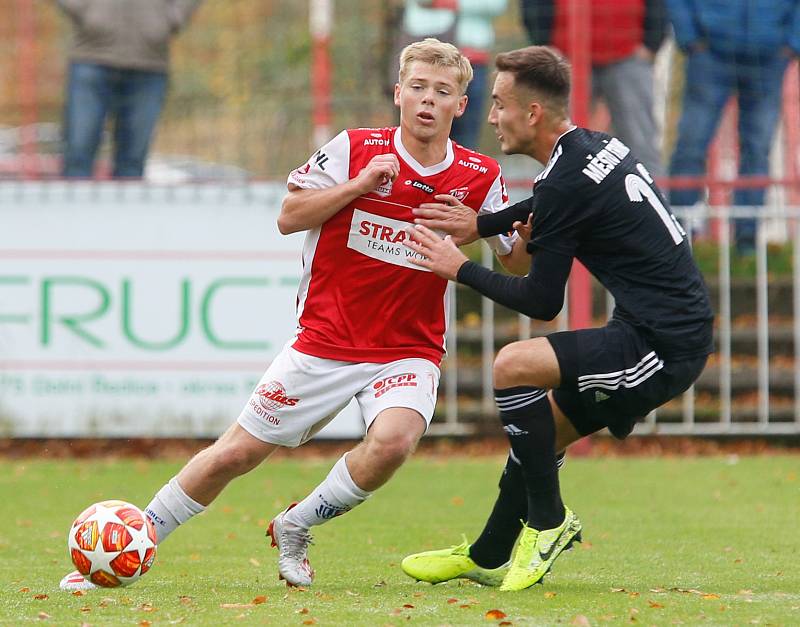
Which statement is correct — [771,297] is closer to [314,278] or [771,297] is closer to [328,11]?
[328,11]

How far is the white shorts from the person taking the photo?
5.97 m

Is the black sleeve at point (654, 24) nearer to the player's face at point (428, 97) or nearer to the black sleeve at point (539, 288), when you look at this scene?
the player's face at point (428, 97)

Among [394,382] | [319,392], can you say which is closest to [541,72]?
[394,382]

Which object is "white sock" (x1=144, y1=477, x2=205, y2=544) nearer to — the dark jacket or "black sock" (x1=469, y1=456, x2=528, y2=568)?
"black sock" (x1=469, y1=456, x2=528, y2=568)

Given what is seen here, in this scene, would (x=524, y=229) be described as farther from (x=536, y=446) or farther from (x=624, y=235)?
(x=536, y=446)

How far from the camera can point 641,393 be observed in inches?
228

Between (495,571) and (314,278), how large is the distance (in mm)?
1484

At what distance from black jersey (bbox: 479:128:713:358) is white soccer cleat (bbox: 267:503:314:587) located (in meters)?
1.42

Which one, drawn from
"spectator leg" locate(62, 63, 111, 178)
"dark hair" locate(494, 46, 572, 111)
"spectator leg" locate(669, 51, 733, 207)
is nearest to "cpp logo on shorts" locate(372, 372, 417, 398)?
"dark hair" locate(494, 46, 572, 111)

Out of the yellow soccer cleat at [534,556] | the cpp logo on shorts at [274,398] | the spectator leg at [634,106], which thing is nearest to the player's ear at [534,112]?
the cpp logo on shorts at [274,398]

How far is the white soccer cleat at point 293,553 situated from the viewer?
5914 mm

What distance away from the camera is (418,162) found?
20.0ft

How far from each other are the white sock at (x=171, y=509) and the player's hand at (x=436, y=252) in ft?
4.21

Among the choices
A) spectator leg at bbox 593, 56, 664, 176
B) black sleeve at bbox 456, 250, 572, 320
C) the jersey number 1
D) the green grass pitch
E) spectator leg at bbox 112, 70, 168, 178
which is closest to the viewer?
the green grass pitch
